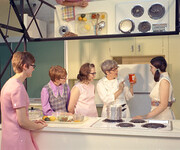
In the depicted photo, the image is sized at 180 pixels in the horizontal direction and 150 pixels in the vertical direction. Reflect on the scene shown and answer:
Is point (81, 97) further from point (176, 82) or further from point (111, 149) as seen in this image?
point (176, 82)

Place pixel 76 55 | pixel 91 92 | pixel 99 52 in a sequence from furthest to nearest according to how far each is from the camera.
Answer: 1. pixel 76 55
2. pixel 99 52
3. pixel 91 92

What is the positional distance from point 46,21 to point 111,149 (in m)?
3.73

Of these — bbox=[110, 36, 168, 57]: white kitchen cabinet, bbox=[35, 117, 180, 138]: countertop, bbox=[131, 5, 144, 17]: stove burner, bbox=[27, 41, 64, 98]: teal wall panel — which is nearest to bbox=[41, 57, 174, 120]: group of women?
bbox=[35, 117, 180, 138]: countertop

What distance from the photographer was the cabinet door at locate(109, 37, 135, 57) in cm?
446

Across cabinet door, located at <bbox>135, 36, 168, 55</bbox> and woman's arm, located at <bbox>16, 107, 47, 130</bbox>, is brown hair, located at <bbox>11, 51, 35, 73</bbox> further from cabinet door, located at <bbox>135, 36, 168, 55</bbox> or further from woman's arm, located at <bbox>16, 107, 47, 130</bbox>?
cabinet door, located at <bbox>135, 36, 168, 55</bbox>

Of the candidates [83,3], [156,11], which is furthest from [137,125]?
[83,3]

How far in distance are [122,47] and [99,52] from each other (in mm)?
421

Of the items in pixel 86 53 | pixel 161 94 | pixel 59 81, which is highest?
pixel 86 53

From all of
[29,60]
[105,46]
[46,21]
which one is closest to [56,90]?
[29,60]

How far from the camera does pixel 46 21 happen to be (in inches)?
212

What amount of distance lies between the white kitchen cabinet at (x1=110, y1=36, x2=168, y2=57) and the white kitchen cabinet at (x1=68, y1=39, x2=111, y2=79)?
0.58 feet

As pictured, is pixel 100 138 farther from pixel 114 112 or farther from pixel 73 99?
pixel 73 99

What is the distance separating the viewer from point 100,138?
7.41 feet

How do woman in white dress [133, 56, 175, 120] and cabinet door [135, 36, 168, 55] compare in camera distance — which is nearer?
woman in white dress [133, 56, 175, 120]
